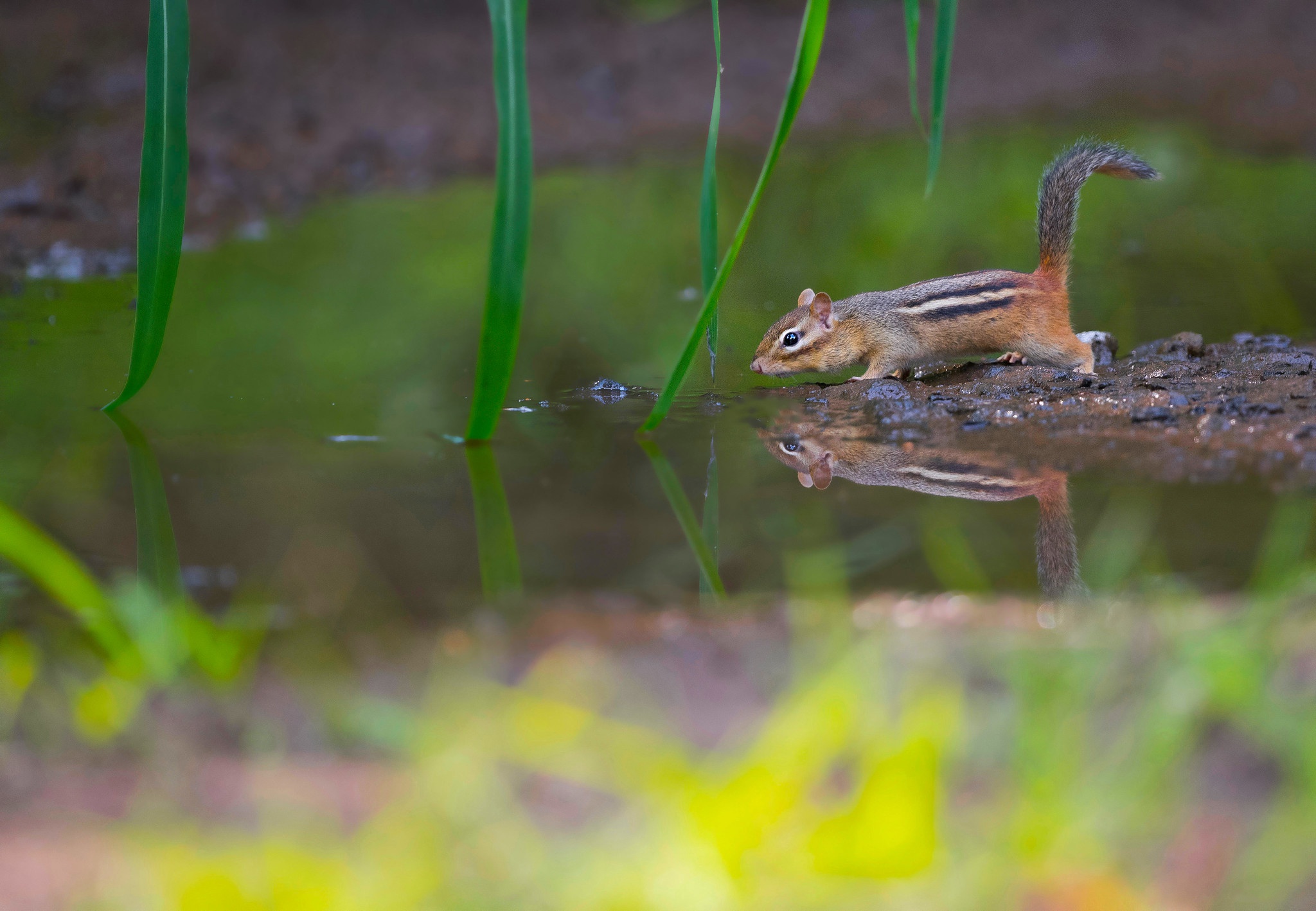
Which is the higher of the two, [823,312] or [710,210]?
[710,210]

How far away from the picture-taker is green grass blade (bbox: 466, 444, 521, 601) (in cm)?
242

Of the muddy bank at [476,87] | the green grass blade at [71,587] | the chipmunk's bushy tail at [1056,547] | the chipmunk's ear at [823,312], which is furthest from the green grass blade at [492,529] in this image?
the muddy bank at [476,87]

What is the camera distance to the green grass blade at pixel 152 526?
95.8 inches

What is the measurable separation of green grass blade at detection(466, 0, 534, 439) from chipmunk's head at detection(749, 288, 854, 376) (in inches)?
65.7

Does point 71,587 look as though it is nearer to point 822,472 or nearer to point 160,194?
point 160,194

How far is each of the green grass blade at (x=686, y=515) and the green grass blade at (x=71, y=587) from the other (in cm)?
107

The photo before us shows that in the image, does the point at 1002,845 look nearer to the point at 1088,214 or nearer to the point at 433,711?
the point at 433,711

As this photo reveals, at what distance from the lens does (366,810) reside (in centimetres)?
160

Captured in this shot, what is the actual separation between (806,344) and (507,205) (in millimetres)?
1945

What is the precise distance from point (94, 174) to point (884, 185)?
476 centimetres

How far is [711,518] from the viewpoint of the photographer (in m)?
2.74

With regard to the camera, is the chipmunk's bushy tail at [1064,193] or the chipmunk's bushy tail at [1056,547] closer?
the chipmunk's bushy tail at [1056,547]

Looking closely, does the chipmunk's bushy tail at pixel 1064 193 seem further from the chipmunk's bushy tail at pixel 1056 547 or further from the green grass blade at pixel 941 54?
the green grass blade at pixel 941 54

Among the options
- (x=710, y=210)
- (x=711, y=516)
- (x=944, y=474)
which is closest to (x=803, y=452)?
(x=944, y=474)
